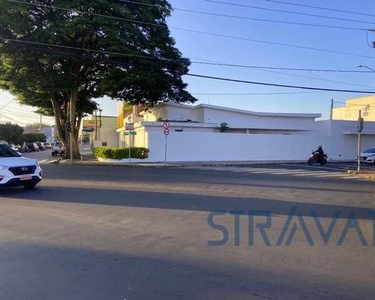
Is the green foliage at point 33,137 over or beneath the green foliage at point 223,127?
beneath

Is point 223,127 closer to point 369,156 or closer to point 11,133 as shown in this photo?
point 369,156

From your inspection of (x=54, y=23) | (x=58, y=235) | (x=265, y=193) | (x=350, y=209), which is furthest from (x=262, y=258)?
(x=54, y=23)

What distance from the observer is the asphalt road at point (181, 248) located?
14.7ft

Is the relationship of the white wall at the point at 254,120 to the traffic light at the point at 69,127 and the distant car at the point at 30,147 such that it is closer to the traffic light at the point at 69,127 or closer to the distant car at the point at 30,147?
the traffic light at the point at 69,127

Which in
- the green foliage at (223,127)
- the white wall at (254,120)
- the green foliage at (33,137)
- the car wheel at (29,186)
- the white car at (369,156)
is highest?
the white wall at (254,120)

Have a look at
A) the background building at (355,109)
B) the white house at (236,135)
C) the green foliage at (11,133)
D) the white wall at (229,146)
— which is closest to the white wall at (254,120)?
the white house at (236,135)

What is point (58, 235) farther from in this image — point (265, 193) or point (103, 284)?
point (265, 193)

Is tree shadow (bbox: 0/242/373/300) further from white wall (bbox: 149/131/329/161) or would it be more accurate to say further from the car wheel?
white wall (bbox: 149/131/329/161)

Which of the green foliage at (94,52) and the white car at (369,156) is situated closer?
the green foliage at (94,52)

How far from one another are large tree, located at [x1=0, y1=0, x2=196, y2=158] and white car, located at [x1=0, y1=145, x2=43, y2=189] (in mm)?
13676

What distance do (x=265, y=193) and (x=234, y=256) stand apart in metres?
7.38

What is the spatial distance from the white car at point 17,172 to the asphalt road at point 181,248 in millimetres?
847

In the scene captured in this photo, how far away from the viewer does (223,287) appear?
450 cm

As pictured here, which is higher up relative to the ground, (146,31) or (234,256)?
(146,31)
